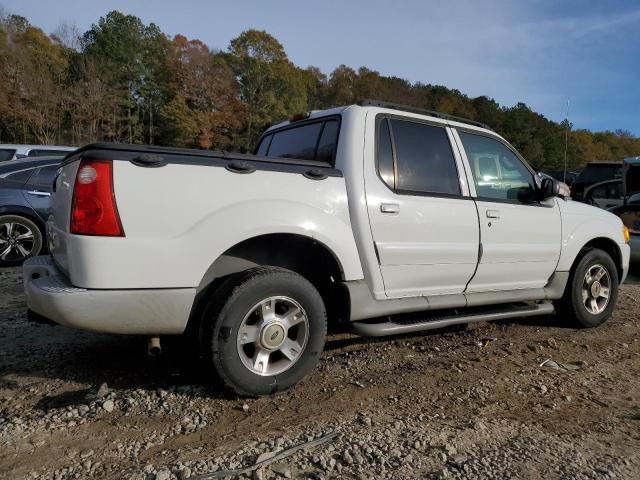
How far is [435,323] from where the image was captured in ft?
11.8

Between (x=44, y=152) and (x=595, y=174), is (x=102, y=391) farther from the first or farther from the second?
(x=595, y=174)

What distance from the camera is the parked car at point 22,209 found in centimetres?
681

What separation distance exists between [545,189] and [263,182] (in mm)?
2747

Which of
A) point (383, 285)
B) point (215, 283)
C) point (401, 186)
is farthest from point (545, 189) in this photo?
point (215, 283)

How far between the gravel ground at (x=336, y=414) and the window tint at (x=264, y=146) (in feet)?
5.98

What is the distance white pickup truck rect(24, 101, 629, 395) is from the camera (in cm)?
256

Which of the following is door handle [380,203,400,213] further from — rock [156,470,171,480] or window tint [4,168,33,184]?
window tint [4,168,33,184]

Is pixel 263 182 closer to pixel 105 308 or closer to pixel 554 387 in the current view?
pixel 105 308

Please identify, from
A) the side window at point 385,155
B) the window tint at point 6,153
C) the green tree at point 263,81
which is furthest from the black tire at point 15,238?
the green tree at point 263,81

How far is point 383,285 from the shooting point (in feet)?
11.2

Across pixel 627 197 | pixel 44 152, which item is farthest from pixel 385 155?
pixel 44 152

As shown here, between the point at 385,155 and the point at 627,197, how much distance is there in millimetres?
7839

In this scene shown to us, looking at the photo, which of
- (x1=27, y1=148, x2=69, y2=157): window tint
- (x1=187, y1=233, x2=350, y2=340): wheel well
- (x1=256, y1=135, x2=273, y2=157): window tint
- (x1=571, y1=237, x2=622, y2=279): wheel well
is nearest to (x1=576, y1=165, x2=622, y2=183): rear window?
(x1=571, y1=237, x2=622, y2=279): wheel well

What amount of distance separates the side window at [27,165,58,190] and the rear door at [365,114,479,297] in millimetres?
5763
